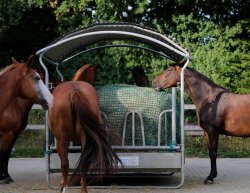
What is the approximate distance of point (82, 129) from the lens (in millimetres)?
7590

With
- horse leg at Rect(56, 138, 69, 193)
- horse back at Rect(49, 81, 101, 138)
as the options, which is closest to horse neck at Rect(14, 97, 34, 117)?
horse back at Rect(49, 81, 101, 138)

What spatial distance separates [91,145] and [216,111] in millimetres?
2857

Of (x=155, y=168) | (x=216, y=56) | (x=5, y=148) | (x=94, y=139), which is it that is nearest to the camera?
(x=94, y=139)

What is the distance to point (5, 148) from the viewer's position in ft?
30.5

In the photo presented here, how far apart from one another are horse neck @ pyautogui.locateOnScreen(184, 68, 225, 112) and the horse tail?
2526mm

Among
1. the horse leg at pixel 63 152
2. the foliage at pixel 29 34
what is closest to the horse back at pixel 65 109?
the horse leg at pixel 63 152

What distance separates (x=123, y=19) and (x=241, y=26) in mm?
4141

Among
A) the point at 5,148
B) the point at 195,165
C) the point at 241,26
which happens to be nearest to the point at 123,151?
the point at 5,148

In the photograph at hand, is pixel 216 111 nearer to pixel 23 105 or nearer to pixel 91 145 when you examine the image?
pixel 91 145

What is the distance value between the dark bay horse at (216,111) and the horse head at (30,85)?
2401 mm

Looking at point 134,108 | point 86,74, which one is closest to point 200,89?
A: point 134,108

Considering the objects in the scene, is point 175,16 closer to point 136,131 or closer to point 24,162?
point 24,162

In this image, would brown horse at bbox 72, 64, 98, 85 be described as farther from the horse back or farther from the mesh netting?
the horse back

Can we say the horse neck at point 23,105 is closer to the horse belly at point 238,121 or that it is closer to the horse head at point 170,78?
the horse head at point 170,78
